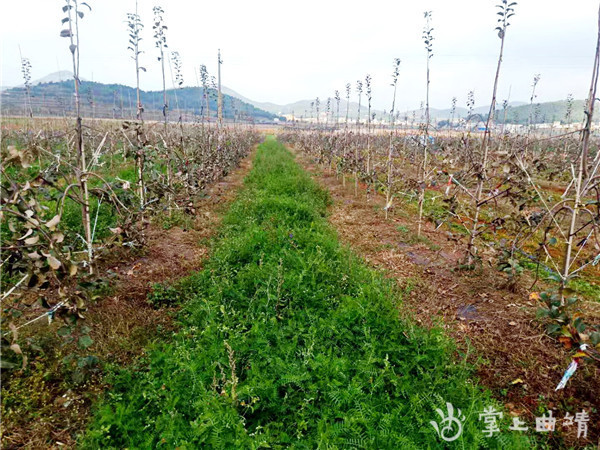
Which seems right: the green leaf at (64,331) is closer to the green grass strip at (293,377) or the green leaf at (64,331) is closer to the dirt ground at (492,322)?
the green grass strip at (293,377)

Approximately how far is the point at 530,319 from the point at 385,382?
6.87 feet

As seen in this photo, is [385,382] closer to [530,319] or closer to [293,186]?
[530,319]

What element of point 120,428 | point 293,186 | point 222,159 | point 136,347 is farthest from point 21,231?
point 222,159

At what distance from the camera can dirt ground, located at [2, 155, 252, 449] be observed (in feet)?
8.07

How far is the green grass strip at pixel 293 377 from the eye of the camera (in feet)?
7.78

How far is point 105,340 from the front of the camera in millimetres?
3379

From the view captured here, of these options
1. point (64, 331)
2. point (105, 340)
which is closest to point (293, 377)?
point (64, 331)
